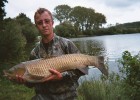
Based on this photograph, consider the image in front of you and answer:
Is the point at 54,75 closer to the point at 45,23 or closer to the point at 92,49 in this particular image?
the point at 45,23

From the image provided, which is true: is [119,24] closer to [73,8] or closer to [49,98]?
[73,8]

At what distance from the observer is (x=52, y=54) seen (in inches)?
200

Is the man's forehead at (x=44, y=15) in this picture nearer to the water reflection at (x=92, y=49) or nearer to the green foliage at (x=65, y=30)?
the water reflection at (x=92, y=49)

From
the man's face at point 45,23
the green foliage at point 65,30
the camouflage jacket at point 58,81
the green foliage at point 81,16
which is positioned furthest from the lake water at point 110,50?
the green foliage at point 81,16

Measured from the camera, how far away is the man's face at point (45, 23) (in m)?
4.89

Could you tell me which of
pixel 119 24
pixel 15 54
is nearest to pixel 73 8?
pixel 119 24

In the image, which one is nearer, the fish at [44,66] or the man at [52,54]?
the fish at [44,66]

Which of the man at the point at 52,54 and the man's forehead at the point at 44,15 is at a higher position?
the man's forehead at the point at 44,15

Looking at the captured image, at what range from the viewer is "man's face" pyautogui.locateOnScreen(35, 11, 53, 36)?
16.1 feet

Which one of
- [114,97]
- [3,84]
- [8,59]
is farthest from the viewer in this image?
[8,59]

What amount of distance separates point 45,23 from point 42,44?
0.38 metres

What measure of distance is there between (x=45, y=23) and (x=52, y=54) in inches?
18.7

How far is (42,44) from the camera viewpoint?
5.15m

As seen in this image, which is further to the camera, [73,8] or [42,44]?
[73,8]
